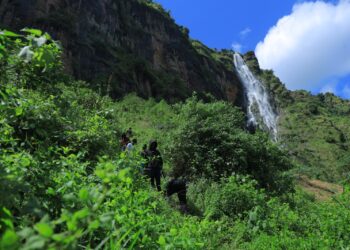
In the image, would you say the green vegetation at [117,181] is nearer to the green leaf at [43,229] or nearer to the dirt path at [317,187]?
the green leaf at [43,229]

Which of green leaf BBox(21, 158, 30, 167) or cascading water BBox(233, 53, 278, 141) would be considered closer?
green leaf BBox(21, 158, 30, 167)

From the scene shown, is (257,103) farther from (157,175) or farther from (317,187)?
(157,175)

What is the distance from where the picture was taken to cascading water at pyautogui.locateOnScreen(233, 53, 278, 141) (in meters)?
52.3

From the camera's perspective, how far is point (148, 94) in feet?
112

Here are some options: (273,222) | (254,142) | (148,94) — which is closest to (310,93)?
(148,94)

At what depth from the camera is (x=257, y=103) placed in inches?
2143

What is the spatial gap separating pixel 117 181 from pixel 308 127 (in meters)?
68.6

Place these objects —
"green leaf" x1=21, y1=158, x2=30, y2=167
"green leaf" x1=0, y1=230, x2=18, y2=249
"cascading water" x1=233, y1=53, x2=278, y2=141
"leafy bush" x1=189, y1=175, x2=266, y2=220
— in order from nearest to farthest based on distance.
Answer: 1. "green leaf" x1=0, y1=230, x2=18, y2=249
2. "green leaf" x1=21, y1=158, x2=30, y2=167
3. "leafy bush" x1=189, y1=175, x2=266, y2=220
4. "cascading water" x1=233, y1=53, x2=278, y2=141

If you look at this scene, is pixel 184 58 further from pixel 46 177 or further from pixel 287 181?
pixel 46 177

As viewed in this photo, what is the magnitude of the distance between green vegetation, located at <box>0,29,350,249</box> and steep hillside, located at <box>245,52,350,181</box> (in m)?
35.3

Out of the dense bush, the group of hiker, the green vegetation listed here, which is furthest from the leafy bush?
the dense bush

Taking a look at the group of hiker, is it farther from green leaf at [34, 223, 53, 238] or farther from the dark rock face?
the dark rock face

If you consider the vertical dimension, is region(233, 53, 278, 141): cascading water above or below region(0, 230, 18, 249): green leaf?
above

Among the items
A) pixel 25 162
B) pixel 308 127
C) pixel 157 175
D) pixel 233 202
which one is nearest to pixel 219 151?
pixel 157 175
